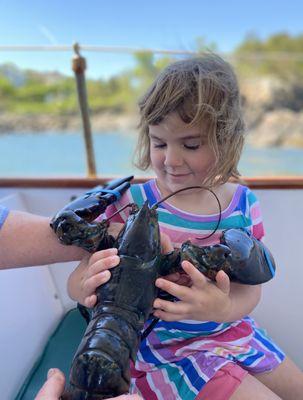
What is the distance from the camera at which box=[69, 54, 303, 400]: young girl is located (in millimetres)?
822

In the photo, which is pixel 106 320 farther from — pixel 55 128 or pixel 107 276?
pixel 55 128

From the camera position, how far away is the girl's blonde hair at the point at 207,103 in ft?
2.78

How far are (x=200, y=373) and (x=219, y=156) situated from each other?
0.49 meters

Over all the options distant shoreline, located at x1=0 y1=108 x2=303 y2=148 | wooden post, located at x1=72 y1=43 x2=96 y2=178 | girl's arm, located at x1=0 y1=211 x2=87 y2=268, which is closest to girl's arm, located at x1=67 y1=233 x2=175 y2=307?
girl's arm, located at x1=0 y1=211 x2=87 y2=268

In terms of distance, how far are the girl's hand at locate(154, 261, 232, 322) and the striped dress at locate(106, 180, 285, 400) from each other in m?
0.14

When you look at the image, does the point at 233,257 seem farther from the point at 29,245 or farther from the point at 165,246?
the point at 29,245

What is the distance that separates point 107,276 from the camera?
68 centimetres

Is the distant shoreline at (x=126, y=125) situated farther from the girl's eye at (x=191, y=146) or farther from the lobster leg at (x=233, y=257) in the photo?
the lobster leg at (x=233, y=257)

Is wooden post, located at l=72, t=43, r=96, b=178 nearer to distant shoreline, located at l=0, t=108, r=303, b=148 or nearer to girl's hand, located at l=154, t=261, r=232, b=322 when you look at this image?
girl's hand, located at l=154, t=261, r=232, b=322

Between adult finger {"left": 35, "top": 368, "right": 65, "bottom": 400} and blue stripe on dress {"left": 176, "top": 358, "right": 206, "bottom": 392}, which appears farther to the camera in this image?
blue stripe on dress {"left": 176, "top": 358, "right": 206, "bottom": 392}

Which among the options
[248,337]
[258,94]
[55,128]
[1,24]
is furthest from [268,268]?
[1,24]

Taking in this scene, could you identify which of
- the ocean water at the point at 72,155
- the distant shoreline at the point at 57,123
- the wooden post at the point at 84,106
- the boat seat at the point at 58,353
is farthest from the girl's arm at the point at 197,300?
the distant shoreline at the point at 57,123

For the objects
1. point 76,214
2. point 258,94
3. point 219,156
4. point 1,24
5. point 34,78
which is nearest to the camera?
point 76,214

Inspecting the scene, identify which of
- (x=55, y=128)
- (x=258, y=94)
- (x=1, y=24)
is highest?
(x=1, y=24)
